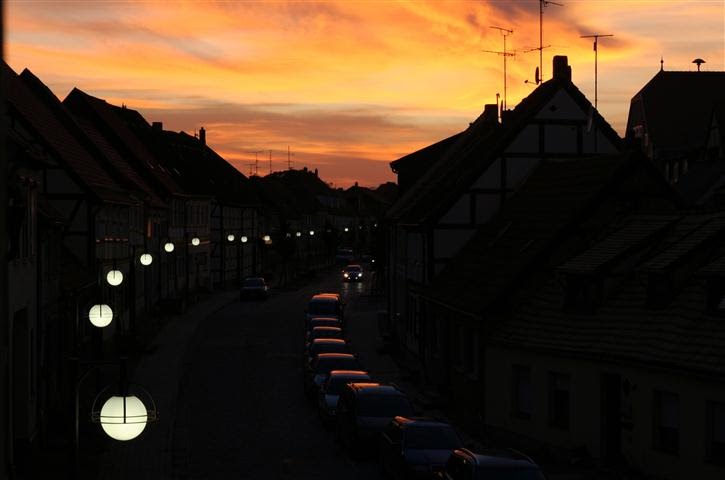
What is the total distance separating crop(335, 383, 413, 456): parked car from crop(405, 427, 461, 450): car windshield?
3.25m

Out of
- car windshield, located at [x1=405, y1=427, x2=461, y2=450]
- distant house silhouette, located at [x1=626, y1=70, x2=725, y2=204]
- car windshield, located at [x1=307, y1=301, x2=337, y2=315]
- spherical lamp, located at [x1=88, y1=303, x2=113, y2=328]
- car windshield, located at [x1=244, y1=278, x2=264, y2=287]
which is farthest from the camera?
distant house silhouette, located at [x1=626, y1=70, x2=725, y2=204]

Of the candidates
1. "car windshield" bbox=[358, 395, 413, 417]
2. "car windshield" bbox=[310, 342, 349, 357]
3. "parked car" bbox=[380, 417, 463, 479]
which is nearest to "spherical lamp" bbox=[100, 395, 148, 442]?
"parked car" bbox=[380, 417, 463, 479]

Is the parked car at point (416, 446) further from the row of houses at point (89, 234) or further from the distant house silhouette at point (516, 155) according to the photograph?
the distant house silhouette at point (516, 155)

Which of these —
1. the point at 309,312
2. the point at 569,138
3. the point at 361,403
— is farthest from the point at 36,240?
the point at 309,312

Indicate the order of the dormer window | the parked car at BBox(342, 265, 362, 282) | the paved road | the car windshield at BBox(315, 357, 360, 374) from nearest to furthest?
the paved road < the dormer window < the car windshield at BBox(315, 357, 360, 374) < the parked car at BBox(342, 265, 362, 282)

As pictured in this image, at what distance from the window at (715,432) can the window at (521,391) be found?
705 cm

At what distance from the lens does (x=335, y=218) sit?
194 meters

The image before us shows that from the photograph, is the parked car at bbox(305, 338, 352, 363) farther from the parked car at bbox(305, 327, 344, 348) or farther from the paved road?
the parked car at bbox(305, 327, 344, 348)

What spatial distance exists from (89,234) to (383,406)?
19.4 metres

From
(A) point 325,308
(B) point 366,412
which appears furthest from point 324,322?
(B) point 366,412

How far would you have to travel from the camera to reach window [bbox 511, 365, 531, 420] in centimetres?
2834

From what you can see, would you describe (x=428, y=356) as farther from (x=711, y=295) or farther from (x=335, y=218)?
(x=335, y=218)

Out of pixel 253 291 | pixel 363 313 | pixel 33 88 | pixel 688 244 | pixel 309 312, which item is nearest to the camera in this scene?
pixel 688 244

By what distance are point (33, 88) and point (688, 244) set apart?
1267 inches
